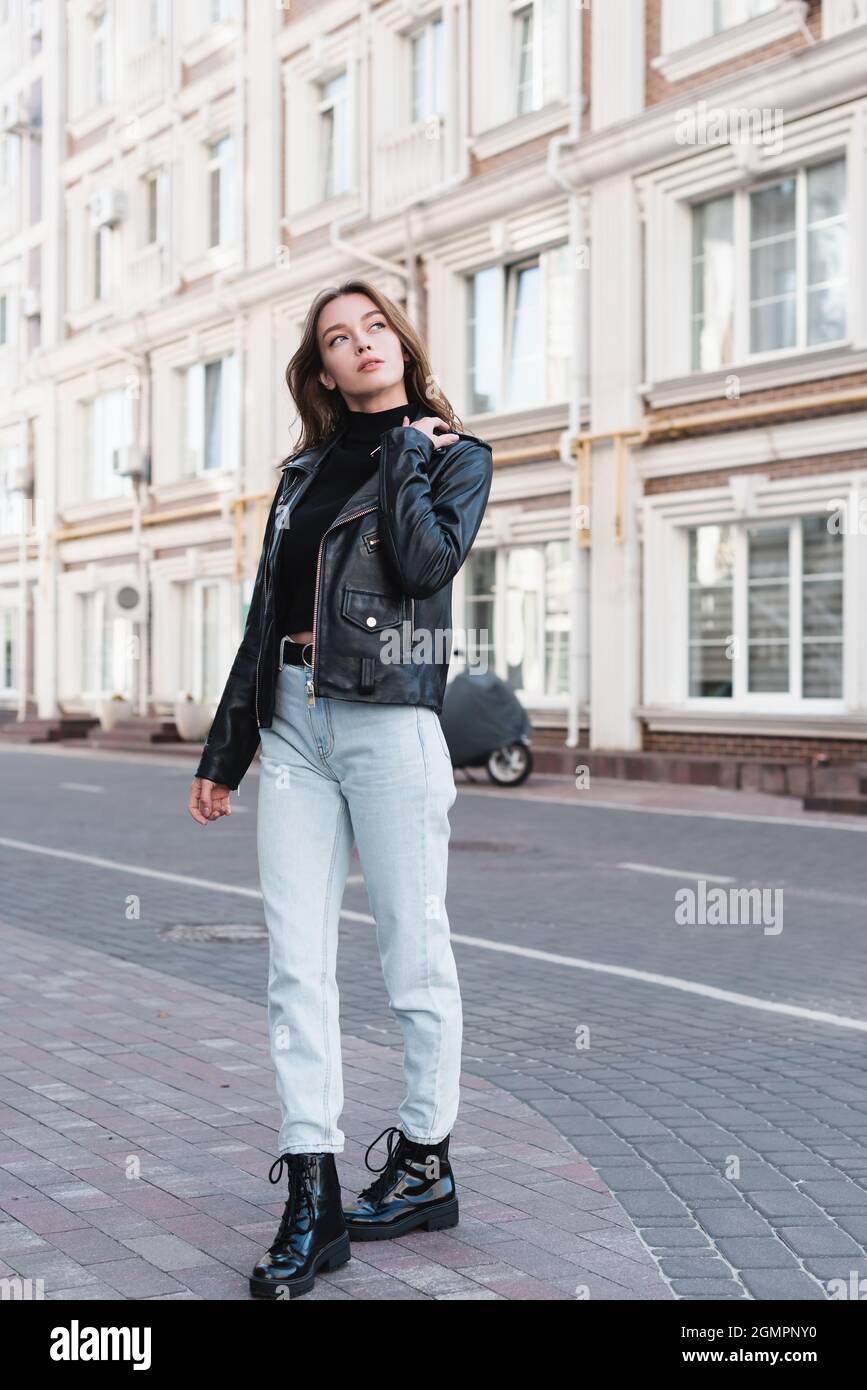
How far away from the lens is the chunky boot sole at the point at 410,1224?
371 cm

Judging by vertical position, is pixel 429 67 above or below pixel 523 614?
above

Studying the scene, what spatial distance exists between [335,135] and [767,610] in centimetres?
1233

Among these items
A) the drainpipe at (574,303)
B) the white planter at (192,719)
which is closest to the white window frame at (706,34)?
the drainpipe at (574,303)

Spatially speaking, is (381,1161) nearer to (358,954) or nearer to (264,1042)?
(264,1042)

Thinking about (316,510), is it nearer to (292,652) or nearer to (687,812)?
(292,652)

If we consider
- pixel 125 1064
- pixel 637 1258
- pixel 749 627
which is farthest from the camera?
pixel 749 627

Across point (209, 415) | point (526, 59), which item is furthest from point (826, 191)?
point (209, 415)

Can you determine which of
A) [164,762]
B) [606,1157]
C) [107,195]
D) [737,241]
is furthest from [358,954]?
[107,195]

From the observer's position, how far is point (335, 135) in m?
27.0

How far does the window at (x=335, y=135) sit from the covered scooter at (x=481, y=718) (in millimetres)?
11071

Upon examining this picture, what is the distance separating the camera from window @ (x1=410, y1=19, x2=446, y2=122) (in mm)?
24250

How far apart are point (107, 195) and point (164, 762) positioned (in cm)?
1263

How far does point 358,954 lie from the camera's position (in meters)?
7.77

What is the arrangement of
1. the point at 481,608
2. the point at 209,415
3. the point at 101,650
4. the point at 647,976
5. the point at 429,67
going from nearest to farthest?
1. the point at 647,976
2. the point at 481,608
3. the point at 429,67
4. the point at 209,415
5. the point at 101,650
